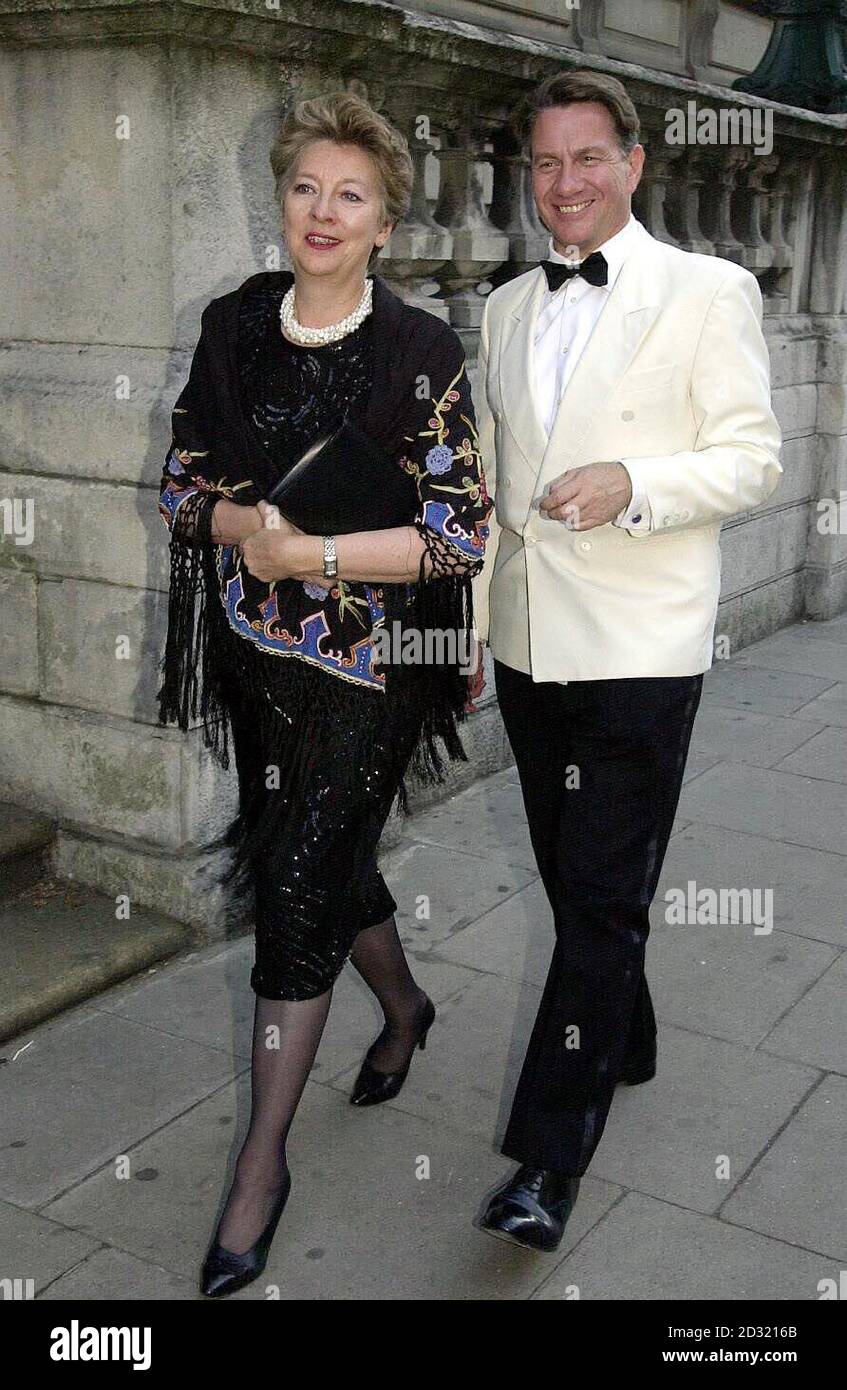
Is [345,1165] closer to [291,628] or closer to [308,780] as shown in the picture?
[308,780]

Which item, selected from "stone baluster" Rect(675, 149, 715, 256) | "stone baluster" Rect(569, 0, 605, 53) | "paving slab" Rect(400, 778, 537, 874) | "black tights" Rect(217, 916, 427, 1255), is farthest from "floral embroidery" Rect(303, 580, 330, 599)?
"stone baluster" Rect(569, 0, 605, 53)

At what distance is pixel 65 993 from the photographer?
422 cm

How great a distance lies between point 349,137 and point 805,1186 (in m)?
2.37

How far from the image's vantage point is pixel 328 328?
120 inches

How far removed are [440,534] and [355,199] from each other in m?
0.65

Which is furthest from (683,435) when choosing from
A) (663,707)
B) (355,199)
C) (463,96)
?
(463,96)

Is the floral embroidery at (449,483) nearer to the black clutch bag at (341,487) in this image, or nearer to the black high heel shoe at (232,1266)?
the black clutch bag at (341,487)

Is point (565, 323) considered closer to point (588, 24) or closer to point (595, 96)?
point (595, 96)

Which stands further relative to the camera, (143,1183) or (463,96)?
(463,96)

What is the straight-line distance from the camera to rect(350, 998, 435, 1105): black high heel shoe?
3.76m

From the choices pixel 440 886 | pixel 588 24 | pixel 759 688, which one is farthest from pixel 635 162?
pixel 588 24

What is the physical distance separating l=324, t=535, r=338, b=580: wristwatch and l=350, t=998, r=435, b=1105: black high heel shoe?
126 cm

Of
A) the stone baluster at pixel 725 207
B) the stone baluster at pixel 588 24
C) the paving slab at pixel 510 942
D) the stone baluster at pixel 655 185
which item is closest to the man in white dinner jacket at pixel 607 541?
the paving slab at pixel 510 942

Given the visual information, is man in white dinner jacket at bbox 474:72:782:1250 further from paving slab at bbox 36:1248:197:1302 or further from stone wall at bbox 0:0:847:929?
stone wall at bbox 0:0:847:929
